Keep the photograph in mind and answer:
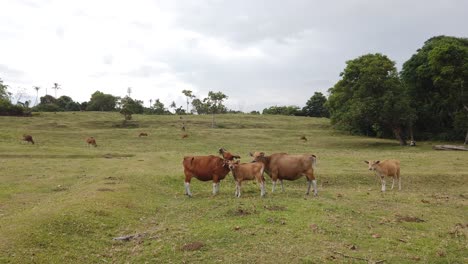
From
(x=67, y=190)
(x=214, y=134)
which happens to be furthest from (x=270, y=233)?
(x=214, y=134)

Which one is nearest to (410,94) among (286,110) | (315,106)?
(315,106)

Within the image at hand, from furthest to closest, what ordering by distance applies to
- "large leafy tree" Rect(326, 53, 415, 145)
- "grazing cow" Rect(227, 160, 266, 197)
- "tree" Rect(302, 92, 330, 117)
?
"tree" Rect(302, 92, 330, 117) < "large leafy tree" Rect(326, 53, 415, 145) < "grazing cow" Rect(227, 160, 266, 197)

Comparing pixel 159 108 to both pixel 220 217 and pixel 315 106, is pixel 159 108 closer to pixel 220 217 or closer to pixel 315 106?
pixel 315 106

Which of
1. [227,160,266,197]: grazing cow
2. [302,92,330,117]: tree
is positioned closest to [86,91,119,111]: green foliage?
[302,92,330,117]: tree

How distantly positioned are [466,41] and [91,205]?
56.2m

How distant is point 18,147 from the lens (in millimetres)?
36500

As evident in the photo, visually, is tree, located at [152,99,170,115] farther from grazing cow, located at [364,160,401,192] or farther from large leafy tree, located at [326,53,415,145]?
grazing cow, located at [364,160,401,192]

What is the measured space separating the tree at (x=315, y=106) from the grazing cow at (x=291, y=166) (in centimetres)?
8972

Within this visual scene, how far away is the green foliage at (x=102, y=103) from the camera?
11606 cm

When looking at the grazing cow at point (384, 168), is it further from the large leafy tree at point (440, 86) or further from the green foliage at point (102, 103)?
the green foliage at point (102, 103)

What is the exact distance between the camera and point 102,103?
381 feet

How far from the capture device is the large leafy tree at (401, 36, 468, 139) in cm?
4566

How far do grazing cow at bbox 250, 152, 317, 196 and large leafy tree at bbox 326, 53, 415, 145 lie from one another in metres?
30.2

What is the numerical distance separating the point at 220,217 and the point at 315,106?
319ft
